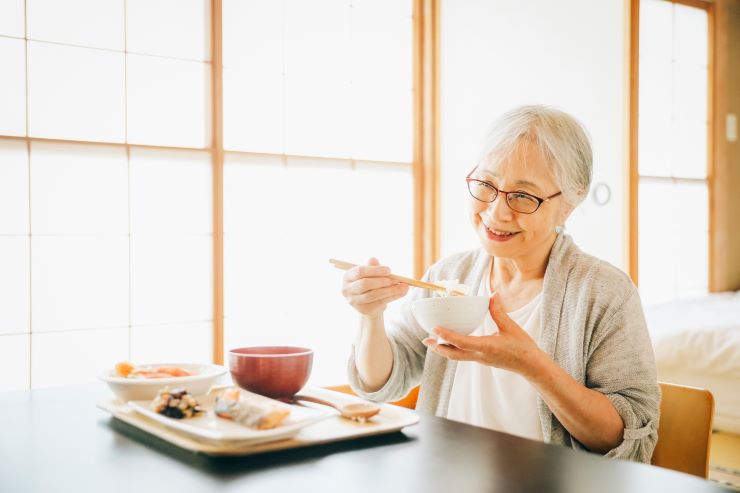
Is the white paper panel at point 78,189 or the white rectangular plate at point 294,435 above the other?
the white paper panel at point 78,189

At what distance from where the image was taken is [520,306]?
1.63m

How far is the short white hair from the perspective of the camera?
1.50 m

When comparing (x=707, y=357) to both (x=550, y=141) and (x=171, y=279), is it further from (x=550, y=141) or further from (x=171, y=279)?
(x=171, y=279)

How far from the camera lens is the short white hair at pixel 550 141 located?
1.50m

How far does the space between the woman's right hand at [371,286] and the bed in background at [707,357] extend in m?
1.86

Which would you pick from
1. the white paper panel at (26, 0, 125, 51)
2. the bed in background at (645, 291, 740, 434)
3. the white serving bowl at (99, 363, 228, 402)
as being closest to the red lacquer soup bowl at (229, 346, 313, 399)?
the white serving bowl at (99, 363, 228, 402)

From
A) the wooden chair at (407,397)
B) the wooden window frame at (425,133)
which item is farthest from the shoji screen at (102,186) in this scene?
the wooden window frame at (425,133)

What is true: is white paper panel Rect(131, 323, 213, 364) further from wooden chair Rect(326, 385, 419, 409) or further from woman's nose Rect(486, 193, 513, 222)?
woman's nose Rect(486, 193, 513, 222)

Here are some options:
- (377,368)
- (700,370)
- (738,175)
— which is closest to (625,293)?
(377,368)

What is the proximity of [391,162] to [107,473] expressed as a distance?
3.57 m

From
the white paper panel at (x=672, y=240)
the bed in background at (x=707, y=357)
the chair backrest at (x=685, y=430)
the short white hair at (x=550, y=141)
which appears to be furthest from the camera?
the white paper panel at (x=672, y=240)

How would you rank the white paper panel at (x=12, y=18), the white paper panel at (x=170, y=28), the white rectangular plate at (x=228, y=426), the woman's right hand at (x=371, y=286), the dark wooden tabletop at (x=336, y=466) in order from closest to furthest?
the dark wooden tabletop at (x=336, y=466)
the white rectangular plate at (x=228, y=426)
the woman's right hand at (x=371, y=286)
the white paper panel at (x=12, y=18)
the white paper panel at (x=170, y=28)

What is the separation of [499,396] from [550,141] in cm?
56

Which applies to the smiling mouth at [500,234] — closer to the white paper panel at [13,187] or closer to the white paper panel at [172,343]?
the white paper panel at [172,343]
